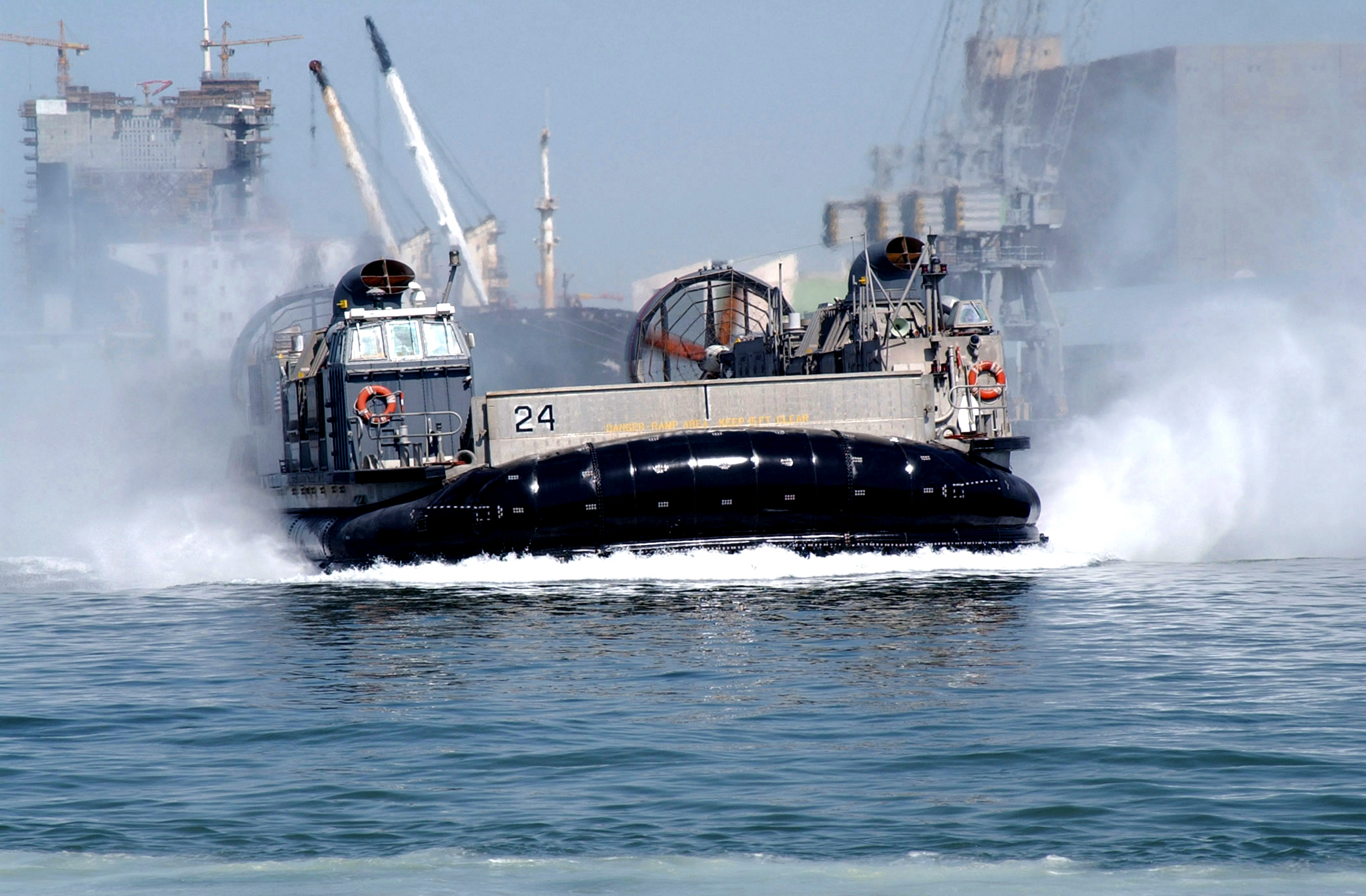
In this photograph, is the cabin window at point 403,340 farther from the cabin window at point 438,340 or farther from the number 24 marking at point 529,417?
the number 24 marking at point 529,417

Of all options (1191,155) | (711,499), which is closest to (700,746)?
(711,499)

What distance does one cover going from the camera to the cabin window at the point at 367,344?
19.5 metres

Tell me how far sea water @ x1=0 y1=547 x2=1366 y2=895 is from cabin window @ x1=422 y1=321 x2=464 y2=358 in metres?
5.39

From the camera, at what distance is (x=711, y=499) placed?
17.2 metres

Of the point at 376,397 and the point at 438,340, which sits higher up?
the point at 438,340

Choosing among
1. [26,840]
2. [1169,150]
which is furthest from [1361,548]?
[1169,150]

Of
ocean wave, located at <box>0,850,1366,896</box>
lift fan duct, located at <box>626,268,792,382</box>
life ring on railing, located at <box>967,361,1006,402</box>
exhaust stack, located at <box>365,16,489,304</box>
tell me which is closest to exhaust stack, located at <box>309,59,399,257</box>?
exhaust stack, located at <box>365,16,489,304</box>

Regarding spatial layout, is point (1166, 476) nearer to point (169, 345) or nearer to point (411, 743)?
point (411, 743)

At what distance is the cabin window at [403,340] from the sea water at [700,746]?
5.19 metres

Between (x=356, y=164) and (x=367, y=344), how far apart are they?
153ft

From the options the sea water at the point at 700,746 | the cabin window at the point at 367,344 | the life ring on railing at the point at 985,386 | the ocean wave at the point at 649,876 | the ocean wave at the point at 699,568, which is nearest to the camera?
the ocean wave at the point at 649,876

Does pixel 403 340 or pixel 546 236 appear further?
pixel 546 236

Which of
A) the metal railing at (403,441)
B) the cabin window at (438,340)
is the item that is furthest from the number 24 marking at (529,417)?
the cabin window at (438,340)

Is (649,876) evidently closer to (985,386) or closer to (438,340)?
(438,340)
